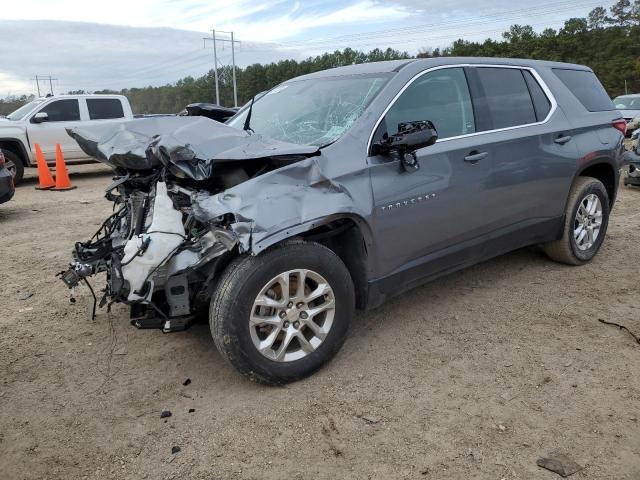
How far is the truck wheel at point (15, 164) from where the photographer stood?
1135 cm

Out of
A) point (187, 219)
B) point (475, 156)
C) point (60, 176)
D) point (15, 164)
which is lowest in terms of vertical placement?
point (60, 176)

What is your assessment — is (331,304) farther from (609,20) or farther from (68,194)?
(609,20)

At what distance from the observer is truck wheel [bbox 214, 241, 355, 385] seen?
283cm

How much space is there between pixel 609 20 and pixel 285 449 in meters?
62.7

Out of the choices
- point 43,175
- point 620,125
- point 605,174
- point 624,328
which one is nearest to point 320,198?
point 624,328

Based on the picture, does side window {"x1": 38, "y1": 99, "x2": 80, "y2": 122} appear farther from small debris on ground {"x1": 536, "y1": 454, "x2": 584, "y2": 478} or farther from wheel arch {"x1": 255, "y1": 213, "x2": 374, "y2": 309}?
small debris on ground {"x1": 536, "y1": 454, "x2": 584, "y2": 478}

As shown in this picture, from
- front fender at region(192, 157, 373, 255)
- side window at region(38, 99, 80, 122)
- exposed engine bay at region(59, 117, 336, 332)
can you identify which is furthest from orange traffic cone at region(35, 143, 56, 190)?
front fender at region(192, 157, 373, 255)

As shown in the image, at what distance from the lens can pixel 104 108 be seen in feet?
41.7

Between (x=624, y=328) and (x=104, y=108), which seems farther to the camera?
(x=104, y=108)

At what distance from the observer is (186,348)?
362cm

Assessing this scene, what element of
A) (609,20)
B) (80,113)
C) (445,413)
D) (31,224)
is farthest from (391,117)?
(609,20)

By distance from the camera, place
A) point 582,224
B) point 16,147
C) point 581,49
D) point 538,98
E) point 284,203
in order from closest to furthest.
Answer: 1. point 284,203
2. point 538,98
3. point 582,224
4. point 16,147
5. point 581,49

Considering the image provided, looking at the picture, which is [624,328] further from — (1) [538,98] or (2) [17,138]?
(2) [17,138]

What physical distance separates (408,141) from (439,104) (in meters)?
0.74
